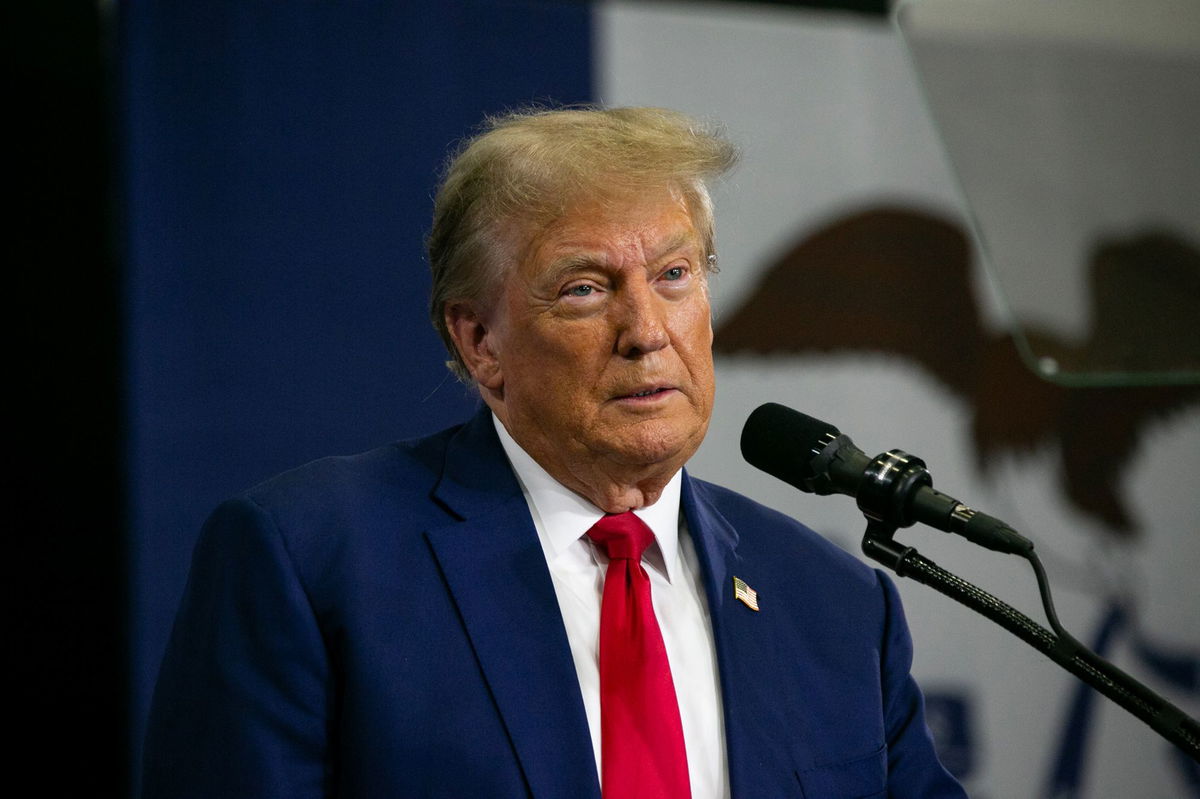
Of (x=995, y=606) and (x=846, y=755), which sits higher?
(x=995, y=606)

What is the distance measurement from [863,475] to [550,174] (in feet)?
1.86

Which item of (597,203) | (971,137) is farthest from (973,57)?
(597,203)

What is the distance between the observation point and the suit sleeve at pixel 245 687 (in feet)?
4.20

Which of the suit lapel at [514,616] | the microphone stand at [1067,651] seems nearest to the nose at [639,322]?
the suit lapel at [514,616]

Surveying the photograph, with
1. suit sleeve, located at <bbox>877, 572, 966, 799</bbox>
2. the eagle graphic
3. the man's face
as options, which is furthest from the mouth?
the eagle graphic

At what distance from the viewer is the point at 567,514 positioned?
1.52 m

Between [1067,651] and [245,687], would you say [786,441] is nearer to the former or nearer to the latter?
[1067,651]

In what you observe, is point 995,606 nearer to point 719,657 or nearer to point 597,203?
point 719,657

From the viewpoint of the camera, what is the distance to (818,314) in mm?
2754

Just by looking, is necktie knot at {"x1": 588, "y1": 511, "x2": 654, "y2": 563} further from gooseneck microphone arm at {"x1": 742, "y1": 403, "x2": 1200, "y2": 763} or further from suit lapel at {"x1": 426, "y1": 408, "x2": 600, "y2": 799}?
gooseneck microphone arm at {"x1": 742, "y1": 403, "x2": 1200, "y2": 763}

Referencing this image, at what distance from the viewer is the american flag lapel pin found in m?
1.53

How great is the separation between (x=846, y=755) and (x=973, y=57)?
4.68 ft

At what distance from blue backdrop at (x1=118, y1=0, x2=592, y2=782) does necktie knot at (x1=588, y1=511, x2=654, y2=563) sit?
3.06 ft

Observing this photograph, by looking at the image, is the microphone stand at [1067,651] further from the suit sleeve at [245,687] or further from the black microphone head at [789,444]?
the suit sleeve at [245,687]
